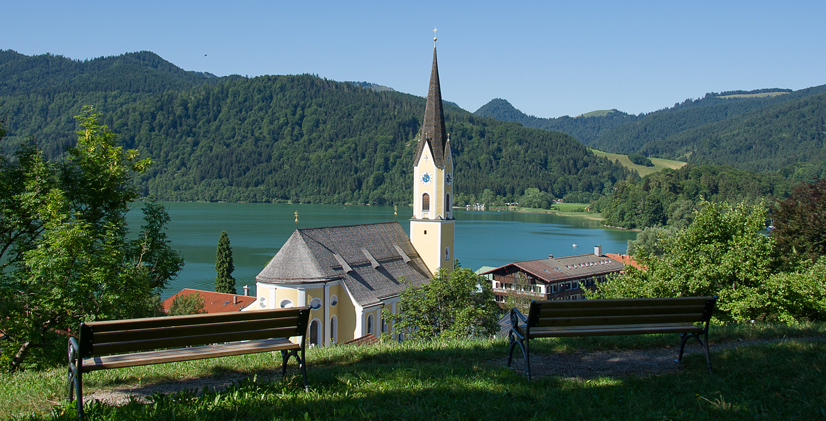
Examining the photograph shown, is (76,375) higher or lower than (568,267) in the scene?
higher

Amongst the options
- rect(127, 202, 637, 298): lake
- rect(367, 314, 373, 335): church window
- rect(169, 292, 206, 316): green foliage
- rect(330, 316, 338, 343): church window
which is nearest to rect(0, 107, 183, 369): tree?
rect(330, 316, 338, 343): church window

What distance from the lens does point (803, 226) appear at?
2442cm

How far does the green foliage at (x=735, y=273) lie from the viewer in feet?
45.8

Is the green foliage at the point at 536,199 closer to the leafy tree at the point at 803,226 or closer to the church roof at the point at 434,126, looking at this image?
the church roof at the point at 434,126

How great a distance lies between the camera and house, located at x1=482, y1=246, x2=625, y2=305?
164ft

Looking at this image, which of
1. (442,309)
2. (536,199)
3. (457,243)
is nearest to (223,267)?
(442,309)

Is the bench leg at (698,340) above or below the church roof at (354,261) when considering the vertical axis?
above

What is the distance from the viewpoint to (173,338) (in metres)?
5.08

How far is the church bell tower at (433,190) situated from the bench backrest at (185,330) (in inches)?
1009

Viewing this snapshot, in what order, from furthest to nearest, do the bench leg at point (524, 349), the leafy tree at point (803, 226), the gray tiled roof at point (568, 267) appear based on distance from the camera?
the gray tiled roof at point (568, 267)
the leafy tree at point (803, 226)
the bench leg at point (524, 349)

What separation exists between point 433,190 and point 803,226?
16.9 metres

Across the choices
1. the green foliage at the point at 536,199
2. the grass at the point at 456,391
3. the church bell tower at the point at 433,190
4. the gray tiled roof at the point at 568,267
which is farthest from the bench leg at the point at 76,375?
the green foliage at the point at 536,199

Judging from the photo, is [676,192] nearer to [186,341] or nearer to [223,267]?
[223,267]

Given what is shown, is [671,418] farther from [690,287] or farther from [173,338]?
[690,287]
